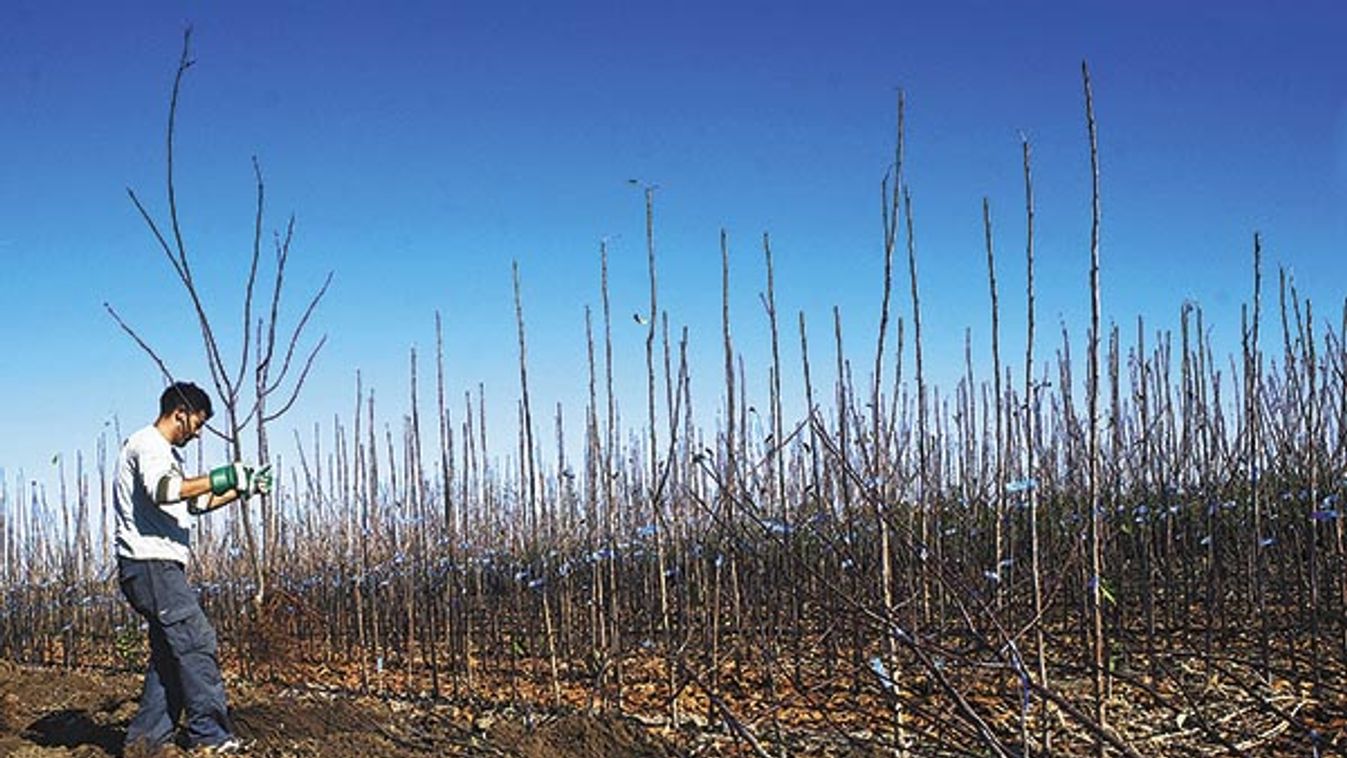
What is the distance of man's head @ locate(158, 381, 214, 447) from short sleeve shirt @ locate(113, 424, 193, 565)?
46 millimetres

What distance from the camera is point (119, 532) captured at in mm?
4297

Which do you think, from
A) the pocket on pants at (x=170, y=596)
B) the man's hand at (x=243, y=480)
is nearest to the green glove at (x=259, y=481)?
the man's hand at (x=243, y=480)

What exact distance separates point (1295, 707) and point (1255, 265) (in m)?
1.52

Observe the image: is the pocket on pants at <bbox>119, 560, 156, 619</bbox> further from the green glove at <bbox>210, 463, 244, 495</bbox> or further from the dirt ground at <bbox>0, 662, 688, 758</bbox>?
the dirt ground at <bbox>0, 662, 688, 758</bbox>

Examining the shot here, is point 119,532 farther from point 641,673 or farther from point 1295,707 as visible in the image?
point 1295,707

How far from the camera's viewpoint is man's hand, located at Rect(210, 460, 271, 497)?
409 centimetres

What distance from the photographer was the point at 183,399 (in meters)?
4.31

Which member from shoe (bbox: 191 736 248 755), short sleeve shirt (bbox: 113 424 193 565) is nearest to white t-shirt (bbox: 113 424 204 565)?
short sleeve shirt (bbox: 113 424 193 565)

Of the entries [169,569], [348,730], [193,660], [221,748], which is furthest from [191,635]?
[348,730]

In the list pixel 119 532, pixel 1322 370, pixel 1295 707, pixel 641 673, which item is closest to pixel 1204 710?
pixel 1295 707

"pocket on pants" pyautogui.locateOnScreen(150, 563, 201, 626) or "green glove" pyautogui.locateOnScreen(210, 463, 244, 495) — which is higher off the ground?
"green glove" pyautogui.locateOnScreen(210, 463, 244, 495)

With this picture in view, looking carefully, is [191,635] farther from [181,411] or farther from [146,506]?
[181,411]

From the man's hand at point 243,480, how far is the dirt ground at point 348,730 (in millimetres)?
907

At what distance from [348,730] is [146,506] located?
106 cm
